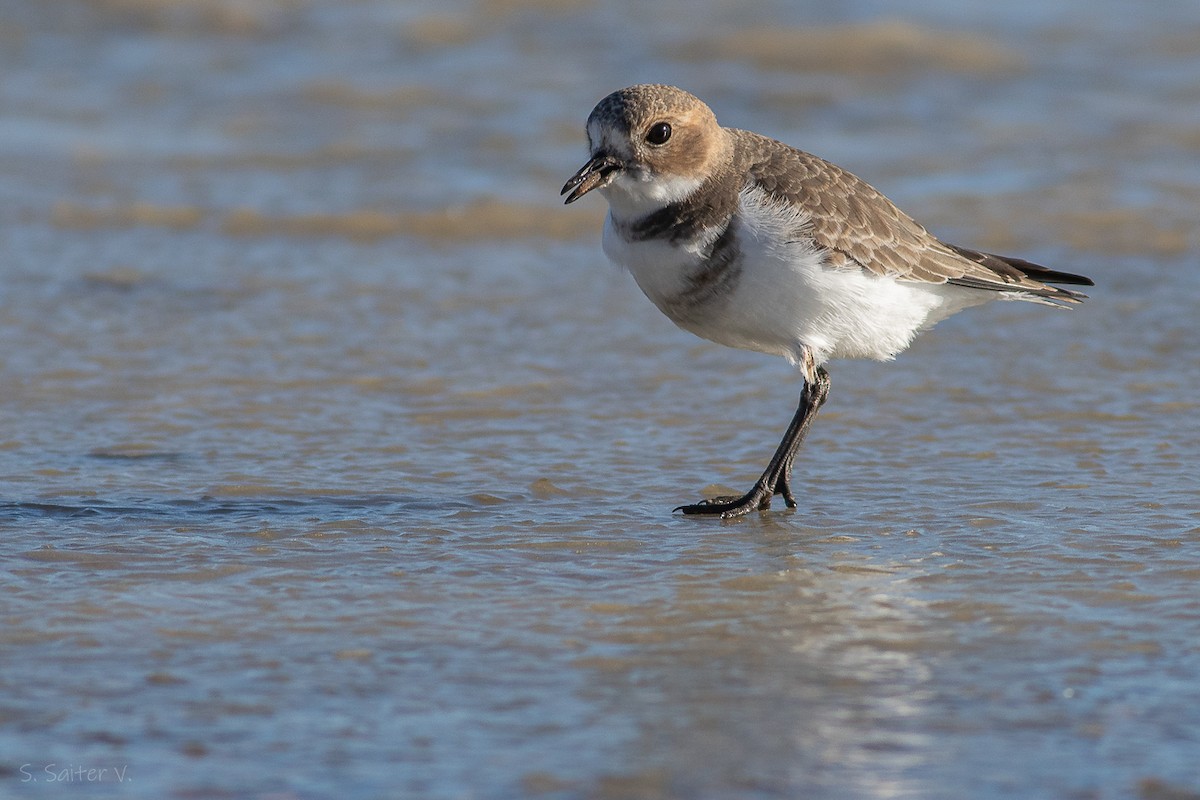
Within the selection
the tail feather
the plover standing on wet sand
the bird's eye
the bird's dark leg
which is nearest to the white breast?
the plover standing on wet sand

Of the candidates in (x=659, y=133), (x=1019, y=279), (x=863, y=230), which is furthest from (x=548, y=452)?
(x=1019, y=279)

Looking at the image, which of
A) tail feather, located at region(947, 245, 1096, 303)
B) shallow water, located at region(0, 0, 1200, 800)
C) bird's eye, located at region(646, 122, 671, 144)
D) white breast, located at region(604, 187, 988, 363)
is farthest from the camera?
tail feather, located at region(947, 245, 1096, 303)

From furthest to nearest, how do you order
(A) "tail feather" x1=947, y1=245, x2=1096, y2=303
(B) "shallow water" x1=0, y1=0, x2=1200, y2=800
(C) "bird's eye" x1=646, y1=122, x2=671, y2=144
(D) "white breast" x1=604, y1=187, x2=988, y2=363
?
(A) "tail feather" x1=947, y1=245, x2=1096, y2=303 < (C) "bird's eye" x1=646, y1=122, x2=671, y2=144 < (D) "white breast" x1=604, y1=187, x2=988, y2=363 < (B) "shallow water" x1=0, y1=0, x2=1200, y2=800

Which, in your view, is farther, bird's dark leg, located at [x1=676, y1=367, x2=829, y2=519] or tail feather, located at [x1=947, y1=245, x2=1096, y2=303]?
tail feather, located at [x1=947, y1=245, x2=1096, y2=303]

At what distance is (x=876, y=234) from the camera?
589cm

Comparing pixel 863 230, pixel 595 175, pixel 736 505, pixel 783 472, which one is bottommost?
pixel 736 505

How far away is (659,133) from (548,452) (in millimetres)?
1339

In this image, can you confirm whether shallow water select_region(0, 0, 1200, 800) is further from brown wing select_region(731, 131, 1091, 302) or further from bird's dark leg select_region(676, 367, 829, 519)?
brown wing select_region(731, 131, 1091, 302)

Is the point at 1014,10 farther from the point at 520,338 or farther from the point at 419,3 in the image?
the point at 520,338

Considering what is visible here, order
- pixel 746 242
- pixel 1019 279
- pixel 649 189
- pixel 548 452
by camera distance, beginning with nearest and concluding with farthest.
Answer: pixel 746 242 → pixel 649 189 → pixel 548 452 → pixel 1019 279

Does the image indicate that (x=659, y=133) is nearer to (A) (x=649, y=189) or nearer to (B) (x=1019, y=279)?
(A) (x=649, y=189)

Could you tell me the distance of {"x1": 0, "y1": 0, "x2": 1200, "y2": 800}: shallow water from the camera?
367 cm

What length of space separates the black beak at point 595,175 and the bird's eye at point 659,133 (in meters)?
0.15

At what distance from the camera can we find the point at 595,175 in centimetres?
559
